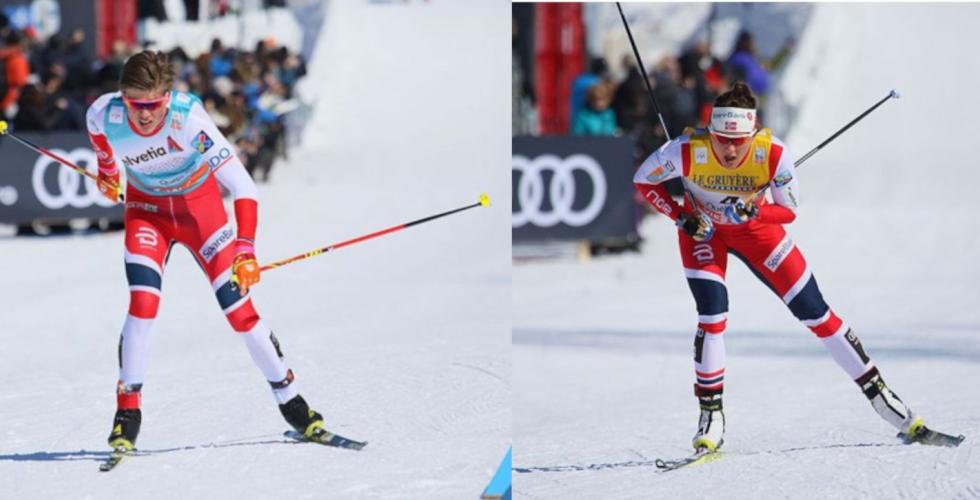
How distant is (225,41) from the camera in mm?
25156

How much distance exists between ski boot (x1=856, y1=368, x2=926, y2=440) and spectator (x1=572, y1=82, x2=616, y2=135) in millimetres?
8417

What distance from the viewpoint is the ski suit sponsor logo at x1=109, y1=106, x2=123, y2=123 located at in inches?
309

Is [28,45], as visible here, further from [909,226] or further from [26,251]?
[909,226]

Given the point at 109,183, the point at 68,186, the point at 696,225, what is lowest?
the point at 68,186

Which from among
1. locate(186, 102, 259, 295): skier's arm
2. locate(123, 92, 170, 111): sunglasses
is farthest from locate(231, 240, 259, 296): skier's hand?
locate(123, 92, 170, 111): sunglasses

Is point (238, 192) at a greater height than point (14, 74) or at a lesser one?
greater

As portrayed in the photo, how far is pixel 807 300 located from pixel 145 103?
3095mm

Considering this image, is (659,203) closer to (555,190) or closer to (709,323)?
(709,323)

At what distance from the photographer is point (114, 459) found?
8008 millimetres

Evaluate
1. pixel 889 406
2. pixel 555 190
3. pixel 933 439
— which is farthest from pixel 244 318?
pixel 555 190

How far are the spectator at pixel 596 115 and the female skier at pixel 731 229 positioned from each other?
8.32 m

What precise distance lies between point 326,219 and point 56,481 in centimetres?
1008

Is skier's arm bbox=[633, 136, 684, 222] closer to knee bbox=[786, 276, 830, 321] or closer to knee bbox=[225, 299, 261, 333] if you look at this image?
knee bbox=[786, 276, 830, 321]

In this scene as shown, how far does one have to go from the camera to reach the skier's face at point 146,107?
25.2ft
